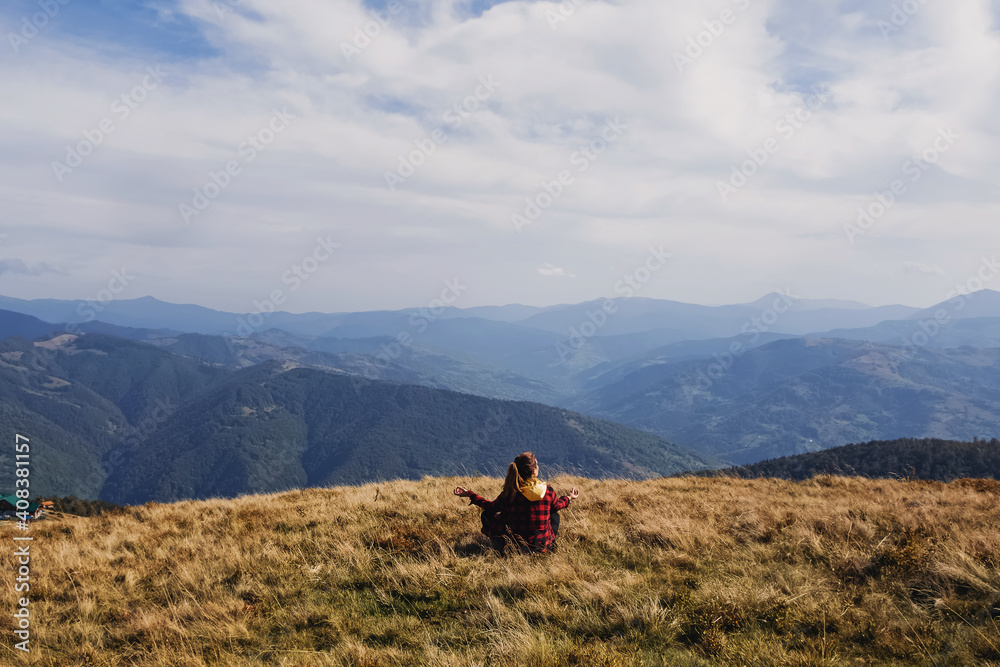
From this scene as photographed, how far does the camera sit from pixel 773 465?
7375 centimetres

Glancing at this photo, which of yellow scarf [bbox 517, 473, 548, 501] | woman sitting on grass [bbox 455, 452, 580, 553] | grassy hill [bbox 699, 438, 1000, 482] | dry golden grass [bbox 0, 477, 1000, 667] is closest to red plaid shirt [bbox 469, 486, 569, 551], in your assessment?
woman sitting on grass [bbox 455, 452, 580, 553]

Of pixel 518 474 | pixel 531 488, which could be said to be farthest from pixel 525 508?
pixel 518 474

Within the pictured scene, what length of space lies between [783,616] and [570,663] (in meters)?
2.61

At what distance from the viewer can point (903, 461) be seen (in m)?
77.5

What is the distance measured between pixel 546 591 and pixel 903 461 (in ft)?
316

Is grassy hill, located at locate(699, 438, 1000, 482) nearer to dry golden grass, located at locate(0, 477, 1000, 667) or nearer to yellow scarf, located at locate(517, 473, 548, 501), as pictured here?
dry golden grass, located at locate(0, 477, 1000, 667)

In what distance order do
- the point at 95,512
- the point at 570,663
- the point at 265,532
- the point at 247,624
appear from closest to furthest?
the point at 570,663 < the point at 247,624 < the point at 265,532 < the point at 95,512

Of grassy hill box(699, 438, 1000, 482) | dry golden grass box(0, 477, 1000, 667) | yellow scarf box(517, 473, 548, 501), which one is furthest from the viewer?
grassy hill box(699, 438, 1000, 482)

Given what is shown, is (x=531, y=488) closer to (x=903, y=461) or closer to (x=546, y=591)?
(x=546, y=591)

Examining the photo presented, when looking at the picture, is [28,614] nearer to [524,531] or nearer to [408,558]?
[408,558]

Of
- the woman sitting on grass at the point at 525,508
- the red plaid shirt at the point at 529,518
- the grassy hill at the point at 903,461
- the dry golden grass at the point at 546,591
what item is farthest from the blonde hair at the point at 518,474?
the grassy hill at the point at 903,461

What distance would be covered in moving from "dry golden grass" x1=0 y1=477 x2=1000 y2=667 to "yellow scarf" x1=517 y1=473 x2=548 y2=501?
96 centimetres

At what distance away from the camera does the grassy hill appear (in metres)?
69.8

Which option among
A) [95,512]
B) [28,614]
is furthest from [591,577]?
[95,512]
